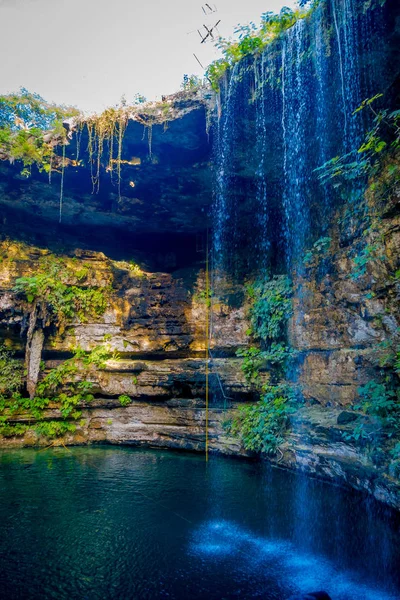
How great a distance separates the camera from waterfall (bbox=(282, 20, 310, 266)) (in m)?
6.51

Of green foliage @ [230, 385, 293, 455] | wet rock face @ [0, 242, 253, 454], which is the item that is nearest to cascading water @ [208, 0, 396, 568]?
green foliage @ [230, 385, 293, 455]

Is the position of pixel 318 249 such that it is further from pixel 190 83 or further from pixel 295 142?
pixel 190 83

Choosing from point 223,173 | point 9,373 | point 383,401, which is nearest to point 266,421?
point 383,401

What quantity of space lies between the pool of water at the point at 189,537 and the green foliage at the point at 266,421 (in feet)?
1.80

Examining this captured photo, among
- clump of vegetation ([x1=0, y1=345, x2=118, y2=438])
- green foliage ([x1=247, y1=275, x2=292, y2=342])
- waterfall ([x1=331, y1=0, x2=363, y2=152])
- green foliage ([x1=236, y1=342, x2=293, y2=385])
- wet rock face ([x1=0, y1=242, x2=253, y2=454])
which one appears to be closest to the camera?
waterfall ([x1=331, y1=0, x2=363, y2=152])

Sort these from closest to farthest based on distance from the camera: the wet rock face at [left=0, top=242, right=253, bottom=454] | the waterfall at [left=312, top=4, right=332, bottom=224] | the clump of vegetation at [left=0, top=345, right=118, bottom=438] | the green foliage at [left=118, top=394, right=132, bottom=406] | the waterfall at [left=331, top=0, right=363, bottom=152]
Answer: the waterfall at [left=331, top=0, right=363, bottom=152] → the waterfall at [left=312, top=4, right=332, bottom=224] → the wet rock face at [left=0, top=242, right=253, bottom=454] → the clump of vegetation at [left=0, top=345, right=118, bottom=438] → the green foliage at [left=118, top=394, right=132, bottom=406]

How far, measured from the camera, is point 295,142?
7734 millimetres

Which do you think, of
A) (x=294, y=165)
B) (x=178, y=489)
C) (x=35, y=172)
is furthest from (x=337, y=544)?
(x=35, y=172)

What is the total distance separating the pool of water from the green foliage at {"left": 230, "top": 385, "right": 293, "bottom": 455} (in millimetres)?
550

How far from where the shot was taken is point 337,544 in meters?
4.06

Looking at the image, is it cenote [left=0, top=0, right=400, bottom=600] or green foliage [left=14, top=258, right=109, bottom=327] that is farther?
green foliage [left=14, top=258, right=109, bottom=327]

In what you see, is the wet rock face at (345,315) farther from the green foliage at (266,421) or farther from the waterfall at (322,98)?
the waterfall at (322,98)

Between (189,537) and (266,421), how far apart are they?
335 centimetres

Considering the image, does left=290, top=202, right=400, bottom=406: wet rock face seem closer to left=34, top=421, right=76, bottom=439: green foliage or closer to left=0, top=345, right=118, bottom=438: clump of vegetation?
left=0, top=345, right=118, bottom=438: clump of vegetation
